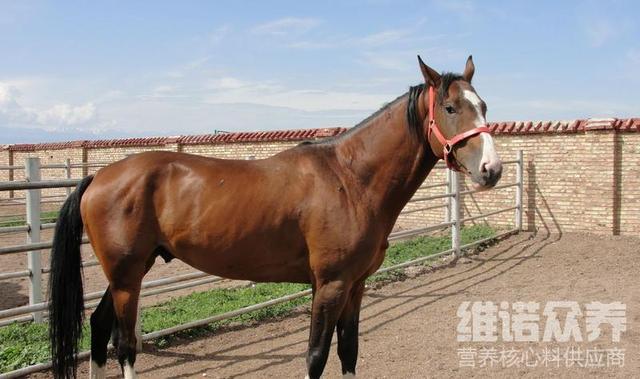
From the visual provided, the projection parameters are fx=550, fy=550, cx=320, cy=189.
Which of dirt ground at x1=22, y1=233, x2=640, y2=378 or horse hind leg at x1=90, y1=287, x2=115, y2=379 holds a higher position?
horse hind leg at x1=90, y1=287, x2=115, y2=379

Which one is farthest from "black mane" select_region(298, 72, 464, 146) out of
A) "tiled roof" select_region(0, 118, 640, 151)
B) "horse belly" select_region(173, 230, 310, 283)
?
"tiled roof" select_region(0, 118, 640, 151)

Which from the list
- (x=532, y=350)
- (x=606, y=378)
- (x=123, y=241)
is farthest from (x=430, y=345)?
(x=123, y=241)

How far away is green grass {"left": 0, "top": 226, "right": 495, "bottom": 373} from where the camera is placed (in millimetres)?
3966

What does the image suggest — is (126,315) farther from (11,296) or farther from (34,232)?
(11,296)

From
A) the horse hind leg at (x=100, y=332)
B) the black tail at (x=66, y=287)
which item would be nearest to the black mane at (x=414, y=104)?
the black tail at (x=66, y=287)

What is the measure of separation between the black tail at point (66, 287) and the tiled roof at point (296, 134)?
6.84 meters

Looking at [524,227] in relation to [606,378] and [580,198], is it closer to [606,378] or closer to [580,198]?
[580,198]

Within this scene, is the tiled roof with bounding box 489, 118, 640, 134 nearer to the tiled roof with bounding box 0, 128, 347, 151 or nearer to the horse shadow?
the tiled roof with bounding box 0, 128, 347, 151

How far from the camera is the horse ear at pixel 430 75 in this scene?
9.41 feet

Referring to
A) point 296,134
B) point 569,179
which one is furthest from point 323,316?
point 296,134

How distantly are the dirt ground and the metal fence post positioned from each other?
915 mm

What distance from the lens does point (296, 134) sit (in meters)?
12.7

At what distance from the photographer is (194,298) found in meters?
6.34

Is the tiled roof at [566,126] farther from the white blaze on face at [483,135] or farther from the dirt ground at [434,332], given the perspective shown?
the white blaze on face at [483,135]
